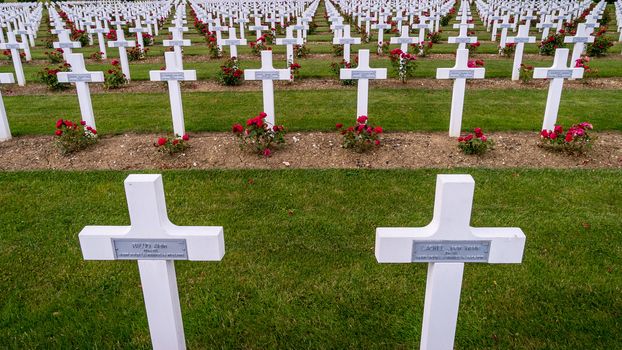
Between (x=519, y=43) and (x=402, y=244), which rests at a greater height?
(x=519, y=43)

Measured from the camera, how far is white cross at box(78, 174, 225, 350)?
2.25m

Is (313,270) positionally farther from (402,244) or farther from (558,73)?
(558,73)

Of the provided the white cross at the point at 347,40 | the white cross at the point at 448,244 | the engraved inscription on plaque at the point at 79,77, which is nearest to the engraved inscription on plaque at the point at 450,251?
the white cross at the point at 448,244

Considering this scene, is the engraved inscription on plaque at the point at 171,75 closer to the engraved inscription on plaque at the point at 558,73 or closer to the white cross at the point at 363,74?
the white cross at the point at 363,74

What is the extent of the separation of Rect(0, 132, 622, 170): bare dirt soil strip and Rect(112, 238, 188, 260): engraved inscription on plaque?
365cm

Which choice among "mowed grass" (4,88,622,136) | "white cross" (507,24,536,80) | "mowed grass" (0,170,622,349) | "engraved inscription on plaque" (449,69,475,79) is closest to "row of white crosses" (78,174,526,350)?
"mowed grass" (0,170,622,349)

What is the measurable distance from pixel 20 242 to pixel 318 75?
792 centimetres

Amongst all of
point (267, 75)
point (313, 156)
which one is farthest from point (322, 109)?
point (313, 156)

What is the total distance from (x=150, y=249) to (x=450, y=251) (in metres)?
1.43

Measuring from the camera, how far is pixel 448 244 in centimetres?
228

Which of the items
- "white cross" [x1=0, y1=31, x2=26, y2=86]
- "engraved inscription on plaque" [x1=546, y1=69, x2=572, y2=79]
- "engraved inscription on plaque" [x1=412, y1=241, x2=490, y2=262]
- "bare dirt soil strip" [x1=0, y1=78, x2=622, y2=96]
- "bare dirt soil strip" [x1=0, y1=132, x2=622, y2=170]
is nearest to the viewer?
"engraved inscription on plaque" [x1=412, y1=241, x2=490, y2=262]

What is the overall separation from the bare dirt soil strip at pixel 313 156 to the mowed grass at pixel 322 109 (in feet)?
2.21

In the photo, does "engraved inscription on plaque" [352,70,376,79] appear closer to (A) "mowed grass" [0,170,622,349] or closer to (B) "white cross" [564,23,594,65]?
(A) "mowed grass" [0,170,622,349]

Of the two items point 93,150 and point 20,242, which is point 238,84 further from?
point 20,242
